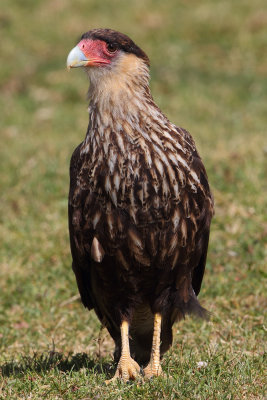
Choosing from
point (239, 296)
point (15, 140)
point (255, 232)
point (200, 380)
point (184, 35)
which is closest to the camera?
point (200, 380)

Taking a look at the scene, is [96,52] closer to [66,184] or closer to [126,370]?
[126,370]

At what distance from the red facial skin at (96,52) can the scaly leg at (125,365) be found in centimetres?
151

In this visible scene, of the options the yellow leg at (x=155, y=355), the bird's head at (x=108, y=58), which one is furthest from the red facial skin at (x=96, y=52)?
the yellow leg at (x=155, y=355)

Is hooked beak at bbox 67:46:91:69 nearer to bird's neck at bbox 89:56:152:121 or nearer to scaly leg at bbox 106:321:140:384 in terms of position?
bird's neck at bbox 89:56:152:121

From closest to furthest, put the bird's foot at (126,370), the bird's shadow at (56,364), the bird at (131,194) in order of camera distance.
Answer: the bird at (131,194) → the bird's foot at (126,370) → the bird's shadow at (56,364)

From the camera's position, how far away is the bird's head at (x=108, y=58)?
376cm

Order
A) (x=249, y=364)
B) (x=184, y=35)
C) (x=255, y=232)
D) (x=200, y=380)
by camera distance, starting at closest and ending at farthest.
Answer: (x=200, y=380) < (x=249, y=364) < (x=255, y=232) < (x=184, y=35)

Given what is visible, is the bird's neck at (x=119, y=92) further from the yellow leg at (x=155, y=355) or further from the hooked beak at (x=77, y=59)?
the yellow leg at (x=155, y=355)

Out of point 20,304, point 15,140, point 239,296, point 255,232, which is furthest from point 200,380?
point 15,140

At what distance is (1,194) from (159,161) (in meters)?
4.42

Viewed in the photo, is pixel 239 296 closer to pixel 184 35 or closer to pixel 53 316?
pixel 53 316

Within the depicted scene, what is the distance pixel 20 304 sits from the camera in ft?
18.6

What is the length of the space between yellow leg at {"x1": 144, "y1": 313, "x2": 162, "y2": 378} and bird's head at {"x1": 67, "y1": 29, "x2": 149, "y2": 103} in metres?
1.39

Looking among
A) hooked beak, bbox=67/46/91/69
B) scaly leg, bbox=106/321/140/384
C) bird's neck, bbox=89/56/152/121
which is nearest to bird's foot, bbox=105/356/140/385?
scaly leg, bbox=106/321/140/384
